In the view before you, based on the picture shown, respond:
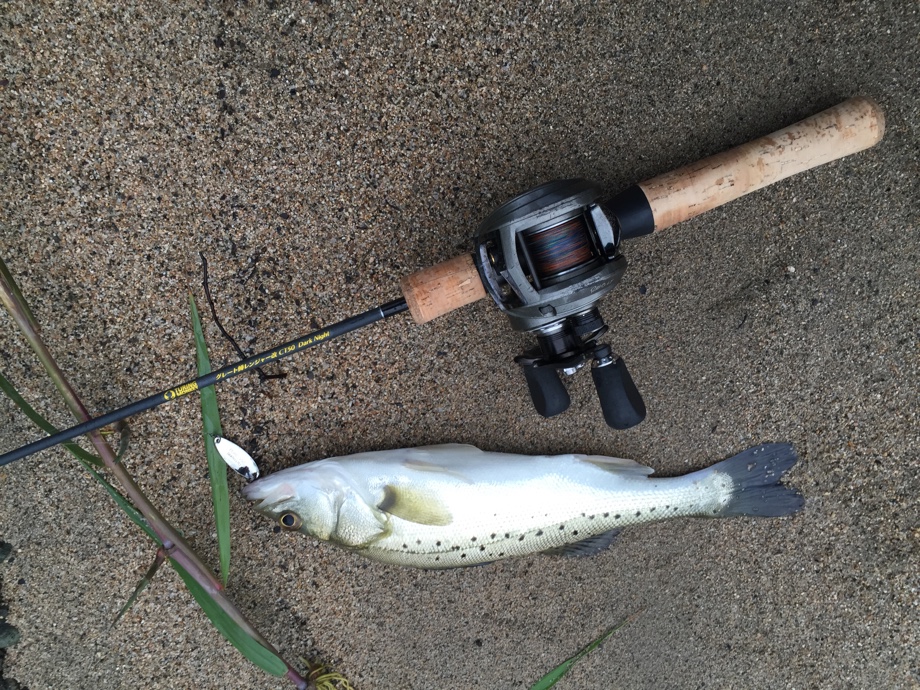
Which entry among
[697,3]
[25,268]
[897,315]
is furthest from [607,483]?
[25,268]

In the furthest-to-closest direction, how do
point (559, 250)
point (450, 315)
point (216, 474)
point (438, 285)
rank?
point (450, 315) < point (216, 474) < point (438, 285) < point (559, 250)

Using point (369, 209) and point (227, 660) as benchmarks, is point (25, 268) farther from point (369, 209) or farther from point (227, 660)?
point (227, 660)

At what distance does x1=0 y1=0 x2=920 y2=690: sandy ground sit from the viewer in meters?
1.51

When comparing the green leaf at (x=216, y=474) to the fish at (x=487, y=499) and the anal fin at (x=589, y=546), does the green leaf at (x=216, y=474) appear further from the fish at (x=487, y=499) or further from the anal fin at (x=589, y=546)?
the anal fin at (x=589, y=546)

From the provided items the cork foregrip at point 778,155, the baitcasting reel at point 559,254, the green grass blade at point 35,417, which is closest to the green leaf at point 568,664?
the baitcasting reel at point 559,254

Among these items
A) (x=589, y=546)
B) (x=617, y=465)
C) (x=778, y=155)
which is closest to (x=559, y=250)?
(x=778, y=155)

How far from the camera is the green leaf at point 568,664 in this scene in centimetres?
167

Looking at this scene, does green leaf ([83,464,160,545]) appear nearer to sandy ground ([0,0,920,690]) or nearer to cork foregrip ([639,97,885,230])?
sandy ground ([0,0,920,690])

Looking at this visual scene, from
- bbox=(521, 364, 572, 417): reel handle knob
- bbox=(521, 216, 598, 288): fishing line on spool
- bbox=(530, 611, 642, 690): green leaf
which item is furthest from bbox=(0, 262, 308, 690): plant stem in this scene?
bbox=(521, 216, 598, 288): fishing line on spool

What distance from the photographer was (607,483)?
1674 mm

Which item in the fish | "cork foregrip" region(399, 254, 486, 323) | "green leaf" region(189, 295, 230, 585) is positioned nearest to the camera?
"cork foregrip" region(399, 254, 486, 323)

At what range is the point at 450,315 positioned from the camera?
167cm

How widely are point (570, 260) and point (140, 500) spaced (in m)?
1.41

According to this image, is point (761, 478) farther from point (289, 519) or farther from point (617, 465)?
point (289, 519)
